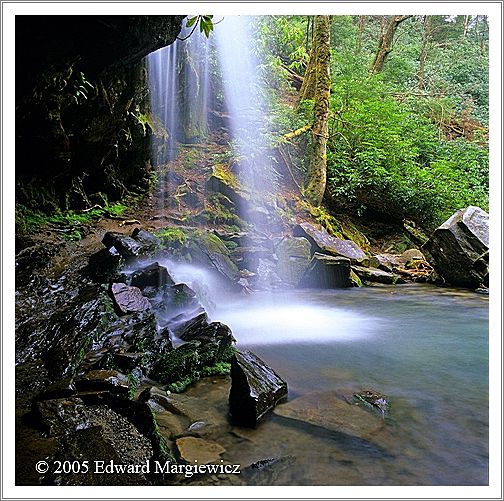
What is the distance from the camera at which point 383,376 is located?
3.27m

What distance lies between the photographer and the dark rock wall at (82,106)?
118 inches

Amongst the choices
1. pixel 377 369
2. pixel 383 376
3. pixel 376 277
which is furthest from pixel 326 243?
pixel 383 376

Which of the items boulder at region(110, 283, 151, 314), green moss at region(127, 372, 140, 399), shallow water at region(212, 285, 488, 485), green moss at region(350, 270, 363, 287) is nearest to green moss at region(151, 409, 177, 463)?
shallow water at region(212, 285, 488, 485)

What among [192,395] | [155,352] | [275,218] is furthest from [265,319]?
[275,218]

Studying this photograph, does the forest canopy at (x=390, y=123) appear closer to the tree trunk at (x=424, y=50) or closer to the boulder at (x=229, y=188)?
the tree trunk at (x=424, y=50)

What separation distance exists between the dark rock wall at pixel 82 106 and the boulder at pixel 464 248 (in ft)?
19.8

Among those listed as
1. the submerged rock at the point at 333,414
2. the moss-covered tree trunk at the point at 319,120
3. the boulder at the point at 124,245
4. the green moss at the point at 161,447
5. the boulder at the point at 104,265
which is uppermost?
the moss-covered tree trunk at the point at 319,120

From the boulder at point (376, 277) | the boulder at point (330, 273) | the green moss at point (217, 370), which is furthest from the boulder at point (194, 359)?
the boulder at point (376, 277)

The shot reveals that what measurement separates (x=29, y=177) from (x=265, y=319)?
3.83m

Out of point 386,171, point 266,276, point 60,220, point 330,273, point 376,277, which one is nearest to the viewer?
point 60,220

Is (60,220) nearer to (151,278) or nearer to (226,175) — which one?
(151,278)

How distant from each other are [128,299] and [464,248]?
6.19 m

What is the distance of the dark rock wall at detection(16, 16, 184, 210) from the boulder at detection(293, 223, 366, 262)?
3570 millimetres

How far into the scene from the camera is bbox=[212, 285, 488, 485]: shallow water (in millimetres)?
1996
